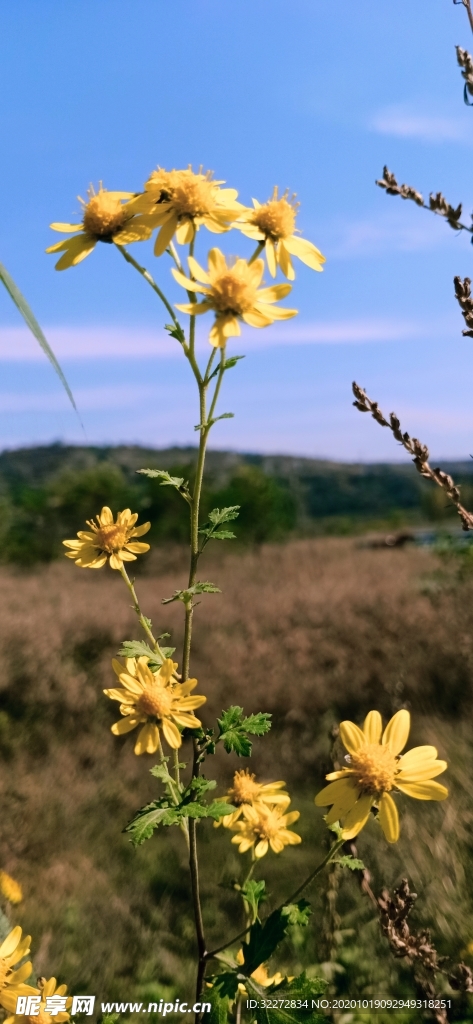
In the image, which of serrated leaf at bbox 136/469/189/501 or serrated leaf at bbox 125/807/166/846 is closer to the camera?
serrated leaf at bbox 125/807/166/846

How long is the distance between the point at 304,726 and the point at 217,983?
3757mm

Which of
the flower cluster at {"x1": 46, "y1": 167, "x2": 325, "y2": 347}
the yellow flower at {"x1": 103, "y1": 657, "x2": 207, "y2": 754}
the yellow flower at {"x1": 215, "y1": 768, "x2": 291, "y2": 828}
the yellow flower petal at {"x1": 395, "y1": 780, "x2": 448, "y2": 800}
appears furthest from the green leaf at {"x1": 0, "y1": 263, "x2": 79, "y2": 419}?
the yellow flower at {"x1": 215, "y1": 768, "x2": 291, "y2": 828}

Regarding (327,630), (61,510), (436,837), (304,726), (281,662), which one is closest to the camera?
(436,837)

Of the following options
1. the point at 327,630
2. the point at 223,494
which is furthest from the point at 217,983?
the point at 223,494

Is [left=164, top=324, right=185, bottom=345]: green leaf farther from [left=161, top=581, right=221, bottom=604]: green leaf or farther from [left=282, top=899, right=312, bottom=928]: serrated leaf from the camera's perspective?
[left=282, top=899, right=312, bottom=928]: serrated leaf

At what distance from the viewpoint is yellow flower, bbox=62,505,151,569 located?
1285 mm

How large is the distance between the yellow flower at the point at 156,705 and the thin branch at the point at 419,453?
493 millimetres

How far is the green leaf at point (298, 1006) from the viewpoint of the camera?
112cm

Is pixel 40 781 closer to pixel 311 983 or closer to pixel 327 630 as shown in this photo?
pixel 327 630

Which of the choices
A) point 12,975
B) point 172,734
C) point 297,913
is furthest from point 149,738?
point 12,975

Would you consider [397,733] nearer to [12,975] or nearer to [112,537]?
[112,537]

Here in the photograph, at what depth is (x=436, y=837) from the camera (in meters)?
3.28

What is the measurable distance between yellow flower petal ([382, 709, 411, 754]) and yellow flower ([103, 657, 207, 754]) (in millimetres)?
299

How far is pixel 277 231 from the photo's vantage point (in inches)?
45.6
